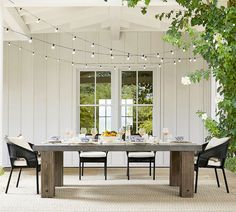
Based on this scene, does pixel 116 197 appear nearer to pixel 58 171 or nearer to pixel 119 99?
pixel 58 171

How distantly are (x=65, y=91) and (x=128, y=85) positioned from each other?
4.54ft

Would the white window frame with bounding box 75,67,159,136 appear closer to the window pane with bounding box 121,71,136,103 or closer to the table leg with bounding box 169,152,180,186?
the window pane with bounding box 121,71,136,103

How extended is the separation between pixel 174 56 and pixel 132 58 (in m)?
0.91

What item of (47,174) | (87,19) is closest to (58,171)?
(47,174)

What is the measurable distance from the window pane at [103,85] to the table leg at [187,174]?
508 cm

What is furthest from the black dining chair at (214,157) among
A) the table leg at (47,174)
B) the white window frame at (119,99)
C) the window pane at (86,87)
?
the window pane at (86,87)

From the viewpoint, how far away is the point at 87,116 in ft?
35.3

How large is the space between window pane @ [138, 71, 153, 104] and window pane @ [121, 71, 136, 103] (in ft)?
0.43

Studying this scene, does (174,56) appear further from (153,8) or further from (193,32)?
(193,32)

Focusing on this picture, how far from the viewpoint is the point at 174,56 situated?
10586 mm

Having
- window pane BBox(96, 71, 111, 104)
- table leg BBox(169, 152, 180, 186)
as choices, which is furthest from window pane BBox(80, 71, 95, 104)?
table leg BBox(169, 152, 180, 186)

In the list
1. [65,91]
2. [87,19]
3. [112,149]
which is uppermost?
[87,19]

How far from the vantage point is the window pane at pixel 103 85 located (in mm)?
10672

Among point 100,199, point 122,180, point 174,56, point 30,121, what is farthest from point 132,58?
point 100,199
